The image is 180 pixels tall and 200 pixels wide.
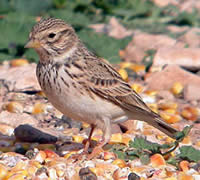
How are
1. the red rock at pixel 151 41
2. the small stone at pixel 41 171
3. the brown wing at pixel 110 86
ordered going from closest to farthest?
the small stone at pixel 41 171
the brown wing at pixel 110 86
the red rock at pixel 151 41

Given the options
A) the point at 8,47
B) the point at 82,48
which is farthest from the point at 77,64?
the point at 8,47

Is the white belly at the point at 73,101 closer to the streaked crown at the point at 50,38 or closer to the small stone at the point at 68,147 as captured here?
the streaked crown at the point at 50,38

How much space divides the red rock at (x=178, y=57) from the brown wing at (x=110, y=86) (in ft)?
10.5

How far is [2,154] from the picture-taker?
7.16m

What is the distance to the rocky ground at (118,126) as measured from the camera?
671 centimetres

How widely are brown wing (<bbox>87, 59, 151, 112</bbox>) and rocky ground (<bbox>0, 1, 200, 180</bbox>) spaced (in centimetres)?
54

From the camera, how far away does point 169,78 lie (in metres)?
10.1

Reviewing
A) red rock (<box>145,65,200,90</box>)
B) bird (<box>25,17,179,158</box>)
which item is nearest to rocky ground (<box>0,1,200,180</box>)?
red rock (<box>145,65,200,90</box>)

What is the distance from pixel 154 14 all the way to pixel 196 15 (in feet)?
3.29

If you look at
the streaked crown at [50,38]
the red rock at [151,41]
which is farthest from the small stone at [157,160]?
the red rock at [151,41]

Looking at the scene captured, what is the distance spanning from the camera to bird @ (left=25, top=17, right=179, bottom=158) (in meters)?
6.74

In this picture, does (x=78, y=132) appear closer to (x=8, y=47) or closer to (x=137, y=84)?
(x=137, y=84)

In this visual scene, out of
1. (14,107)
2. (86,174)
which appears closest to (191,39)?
(14,107)

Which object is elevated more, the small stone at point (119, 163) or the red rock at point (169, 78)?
the small stone at point (119, 163)
